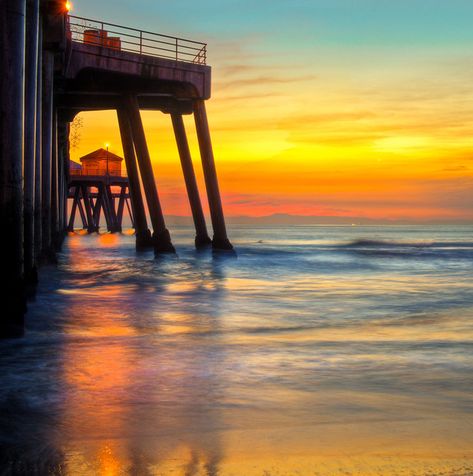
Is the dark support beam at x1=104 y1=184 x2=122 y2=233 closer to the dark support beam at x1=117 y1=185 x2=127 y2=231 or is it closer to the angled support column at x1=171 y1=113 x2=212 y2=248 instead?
the dark support beam at x1=117 y1=185 x2=127 y2=231

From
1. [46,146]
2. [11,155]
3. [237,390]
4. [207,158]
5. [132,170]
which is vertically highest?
[207,158]

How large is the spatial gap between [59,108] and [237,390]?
25349 millimetres

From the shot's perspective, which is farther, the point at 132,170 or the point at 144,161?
the point at 132,170

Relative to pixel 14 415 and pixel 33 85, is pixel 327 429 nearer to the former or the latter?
pixel 14 415

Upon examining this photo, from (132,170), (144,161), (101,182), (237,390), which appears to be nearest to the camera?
(237,390)

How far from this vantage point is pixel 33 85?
1026 centimetres

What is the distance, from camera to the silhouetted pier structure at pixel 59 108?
6844mm

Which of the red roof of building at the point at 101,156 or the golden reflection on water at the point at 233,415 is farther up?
the red roof of building at the point at 101,156

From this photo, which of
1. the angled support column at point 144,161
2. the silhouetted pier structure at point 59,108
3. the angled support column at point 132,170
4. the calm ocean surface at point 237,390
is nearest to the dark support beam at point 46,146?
the silhouetted pier structure at point 59,108

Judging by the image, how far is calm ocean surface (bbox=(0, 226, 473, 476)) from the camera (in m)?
3.59

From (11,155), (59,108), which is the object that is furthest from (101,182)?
(11,155)

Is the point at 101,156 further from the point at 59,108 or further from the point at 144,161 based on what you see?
the point at 144,161

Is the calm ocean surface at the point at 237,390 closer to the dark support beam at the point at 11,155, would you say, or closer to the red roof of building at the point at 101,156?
the dark support beam at the point at 11,155

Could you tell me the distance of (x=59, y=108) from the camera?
28.7 meters
